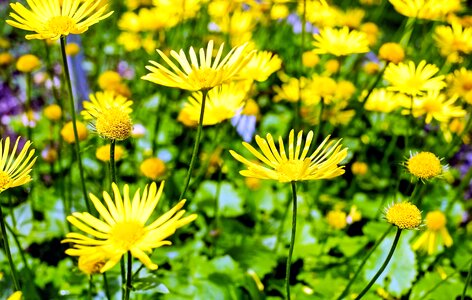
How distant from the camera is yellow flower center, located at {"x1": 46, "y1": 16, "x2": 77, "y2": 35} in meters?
1.17

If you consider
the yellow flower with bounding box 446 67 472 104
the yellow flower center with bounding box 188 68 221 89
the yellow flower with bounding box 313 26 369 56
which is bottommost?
the yellow flower with bounding box 446 67 472 104

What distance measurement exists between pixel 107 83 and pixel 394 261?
122 centimetres

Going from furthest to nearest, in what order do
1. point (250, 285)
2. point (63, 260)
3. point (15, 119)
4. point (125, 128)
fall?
point (15, 119)
point (63, 260)
point (250, 285)
point (125, 128)

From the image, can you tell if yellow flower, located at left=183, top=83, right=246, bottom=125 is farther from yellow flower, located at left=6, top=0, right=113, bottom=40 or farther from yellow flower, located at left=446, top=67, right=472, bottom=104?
yellow flower, located at left=446, top=67, right=472, bottom=104

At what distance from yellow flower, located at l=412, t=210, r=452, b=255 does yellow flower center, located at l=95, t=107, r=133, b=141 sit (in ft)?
3.92

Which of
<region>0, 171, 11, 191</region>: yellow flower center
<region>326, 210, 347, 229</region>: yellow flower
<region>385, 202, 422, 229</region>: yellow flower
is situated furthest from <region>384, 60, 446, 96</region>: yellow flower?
<region>0, 171, 11, 191</region>: yellow flower center

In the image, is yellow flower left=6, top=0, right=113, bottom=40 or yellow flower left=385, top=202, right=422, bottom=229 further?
yellow flower left=6, top=0, right=113, bottom=40

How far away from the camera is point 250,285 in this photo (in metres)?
1.62

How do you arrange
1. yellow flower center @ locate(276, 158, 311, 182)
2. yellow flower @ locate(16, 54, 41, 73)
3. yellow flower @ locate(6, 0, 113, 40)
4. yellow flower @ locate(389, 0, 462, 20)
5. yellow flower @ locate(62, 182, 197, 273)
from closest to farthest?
yellow flower @ locate(62, 182, 197, 273) < yellow flower center @ locate(276, 158, 311, 182) < yellow flower @ locate(6, 0, 113, 40) < yellow flower @ locate(389, 0, 462, 20) < yellow flower @ locate(16, 54, 41, 73)

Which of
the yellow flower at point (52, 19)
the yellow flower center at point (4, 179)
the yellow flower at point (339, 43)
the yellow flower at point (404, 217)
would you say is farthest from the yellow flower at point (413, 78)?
the yellow flower center at point (4, 179)

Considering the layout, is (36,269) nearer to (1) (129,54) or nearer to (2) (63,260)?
(2) (63,260)

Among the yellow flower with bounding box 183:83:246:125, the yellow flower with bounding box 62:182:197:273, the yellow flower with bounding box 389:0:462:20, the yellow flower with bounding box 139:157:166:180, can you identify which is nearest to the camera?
the yellow flower with bounding box 62:182:197:273

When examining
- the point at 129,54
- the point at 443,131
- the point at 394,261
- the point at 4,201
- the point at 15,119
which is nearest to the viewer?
the point at 394,261

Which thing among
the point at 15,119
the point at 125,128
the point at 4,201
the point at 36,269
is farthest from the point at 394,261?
the point at 15,119
